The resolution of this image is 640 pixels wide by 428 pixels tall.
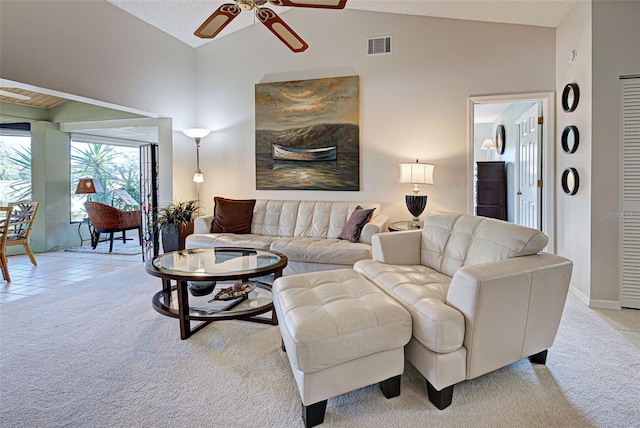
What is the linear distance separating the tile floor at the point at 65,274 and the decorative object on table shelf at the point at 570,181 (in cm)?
110

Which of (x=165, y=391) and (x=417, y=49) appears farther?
(x=417, y=49)

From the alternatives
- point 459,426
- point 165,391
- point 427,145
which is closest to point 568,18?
Result: point 427,145

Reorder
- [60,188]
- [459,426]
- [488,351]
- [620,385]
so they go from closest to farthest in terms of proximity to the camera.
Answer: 1. [459,426]
2. [488,351]
3. [620,385]
4. [60,188]

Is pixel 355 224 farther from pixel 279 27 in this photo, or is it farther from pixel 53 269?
pixel 53 269

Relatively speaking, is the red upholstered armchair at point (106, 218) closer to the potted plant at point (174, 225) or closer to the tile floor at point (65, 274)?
the tile floor at point (65, 274)

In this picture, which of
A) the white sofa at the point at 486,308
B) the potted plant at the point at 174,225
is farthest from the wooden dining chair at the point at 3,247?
the white sofa at the point at 486,308

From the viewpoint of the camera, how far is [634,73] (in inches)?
115

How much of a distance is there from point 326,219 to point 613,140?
2791 millimetres

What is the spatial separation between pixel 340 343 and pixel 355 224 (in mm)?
2271

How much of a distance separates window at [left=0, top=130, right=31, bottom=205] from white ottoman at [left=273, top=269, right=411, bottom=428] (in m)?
6.03

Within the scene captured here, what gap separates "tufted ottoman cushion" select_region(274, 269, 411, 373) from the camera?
5.09 ft

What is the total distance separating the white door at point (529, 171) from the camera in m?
4.12

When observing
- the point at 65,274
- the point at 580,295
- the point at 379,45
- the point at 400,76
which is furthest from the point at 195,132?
the point at 580,295

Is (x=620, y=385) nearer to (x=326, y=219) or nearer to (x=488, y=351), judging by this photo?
(x=488, y=351)
